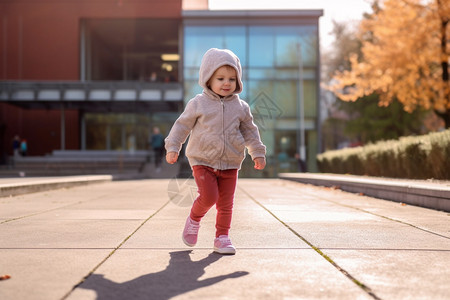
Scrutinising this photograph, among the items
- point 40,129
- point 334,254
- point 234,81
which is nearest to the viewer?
point 334,254

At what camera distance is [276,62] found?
108 feet

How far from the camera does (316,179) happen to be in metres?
16.3

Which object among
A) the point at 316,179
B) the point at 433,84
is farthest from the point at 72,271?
the point at 433,84

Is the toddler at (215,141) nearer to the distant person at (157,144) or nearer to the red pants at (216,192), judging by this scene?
the red pants at (216,192)

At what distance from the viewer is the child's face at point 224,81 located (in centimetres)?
435

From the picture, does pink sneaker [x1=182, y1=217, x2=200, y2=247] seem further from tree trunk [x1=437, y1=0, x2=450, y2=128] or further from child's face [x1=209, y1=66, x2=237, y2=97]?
tree trunk [x1=437, y1=0, x2=450, y2=128]

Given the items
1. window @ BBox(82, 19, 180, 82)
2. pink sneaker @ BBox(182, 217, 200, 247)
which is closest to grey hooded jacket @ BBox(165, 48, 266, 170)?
pink sneaker @ BBox(182, 217, 200, 247)

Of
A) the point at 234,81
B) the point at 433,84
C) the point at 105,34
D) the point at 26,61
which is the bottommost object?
the point at 234,81

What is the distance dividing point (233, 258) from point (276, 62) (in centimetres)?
2991

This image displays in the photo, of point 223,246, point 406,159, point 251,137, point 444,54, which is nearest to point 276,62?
point 444,54

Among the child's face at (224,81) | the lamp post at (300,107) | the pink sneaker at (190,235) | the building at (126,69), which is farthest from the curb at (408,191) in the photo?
the lamp post at (300,107)

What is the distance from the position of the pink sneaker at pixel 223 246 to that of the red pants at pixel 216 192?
147 millimetres

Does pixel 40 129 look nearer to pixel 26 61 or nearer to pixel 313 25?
pixel 26 61

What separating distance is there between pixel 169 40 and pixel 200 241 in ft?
125
